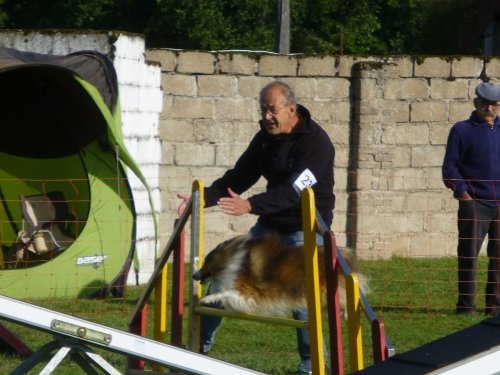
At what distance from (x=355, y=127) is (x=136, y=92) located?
2.46 meters

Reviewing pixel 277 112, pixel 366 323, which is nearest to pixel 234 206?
pixel 277 112

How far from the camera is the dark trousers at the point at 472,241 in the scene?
29.4 ft

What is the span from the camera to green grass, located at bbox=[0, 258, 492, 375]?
7.29 m

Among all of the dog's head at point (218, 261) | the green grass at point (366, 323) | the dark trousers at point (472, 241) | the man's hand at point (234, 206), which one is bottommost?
the green grass at point (366, 323)

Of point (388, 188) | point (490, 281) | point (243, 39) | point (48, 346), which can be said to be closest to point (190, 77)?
point (388, 188)

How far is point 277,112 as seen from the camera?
6.44 m

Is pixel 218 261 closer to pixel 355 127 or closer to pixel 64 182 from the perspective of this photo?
pixel 64 182

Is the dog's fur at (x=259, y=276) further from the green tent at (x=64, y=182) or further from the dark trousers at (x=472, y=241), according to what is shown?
the green tent at (x=64, y=182)

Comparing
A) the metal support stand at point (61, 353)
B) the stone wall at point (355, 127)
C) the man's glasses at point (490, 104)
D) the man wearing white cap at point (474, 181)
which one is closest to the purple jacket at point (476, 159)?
the man wearing white cap at point (474, 181)

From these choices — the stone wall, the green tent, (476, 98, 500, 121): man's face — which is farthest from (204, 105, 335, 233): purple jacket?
the stone wall

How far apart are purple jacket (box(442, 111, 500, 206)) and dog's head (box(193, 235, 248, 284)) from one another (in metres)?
3.22

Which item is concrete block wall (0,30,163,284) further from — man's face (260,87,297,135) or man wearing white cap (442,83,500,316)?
man's face (260,87,297,135)

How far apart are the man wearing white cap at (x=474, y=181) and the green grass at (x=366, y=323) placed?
1.40 feet

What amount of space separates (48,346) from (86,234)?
508 cm
